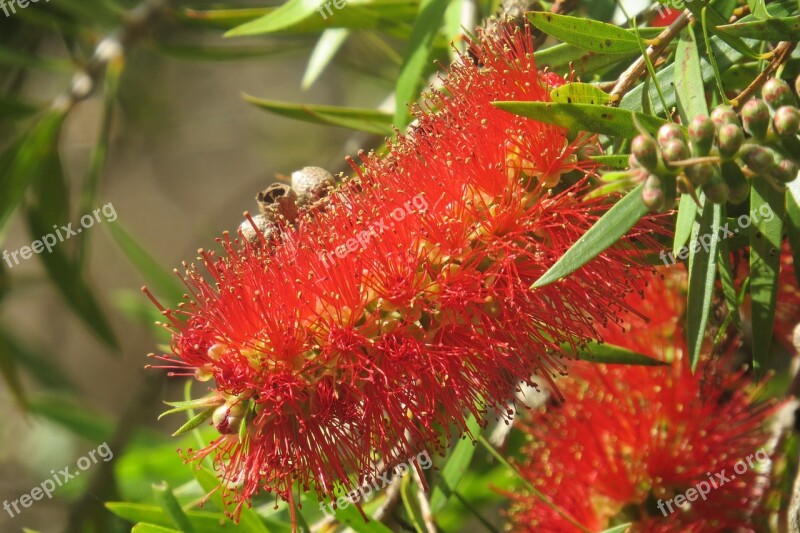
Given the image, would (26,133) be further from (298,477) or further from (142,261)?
(298,477)

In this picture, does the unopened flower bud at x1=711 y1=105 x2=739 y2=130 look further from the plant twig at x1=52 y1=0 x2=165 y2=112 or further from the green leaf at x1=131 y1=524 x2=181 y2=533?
the plant twig at x1=52 y1=0 x2=165 y2=112

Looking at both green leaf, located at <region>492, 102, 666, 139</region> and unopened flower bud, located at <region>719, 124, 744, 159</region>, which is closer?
unopened flower bud, located at <region>719, 124, 744, 159</region>

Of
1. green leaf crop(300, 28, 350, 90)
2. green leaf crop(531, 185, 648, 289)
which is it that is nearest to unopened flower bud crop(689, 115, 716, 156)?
green leaf crop(531, 185, 648, 289)

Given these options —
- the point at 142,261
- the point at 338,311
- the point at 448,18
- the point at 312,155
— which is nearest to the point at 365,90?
the point at 312,155

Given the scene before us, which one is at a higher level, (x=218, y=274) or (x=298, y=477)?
(x=218, y=274)

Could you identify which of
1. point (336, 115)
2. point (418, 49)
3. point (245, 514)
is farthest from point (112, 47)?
point (245, 514)

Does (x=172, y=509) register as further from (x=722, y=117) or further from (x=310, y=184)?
(x=722, y=117)
